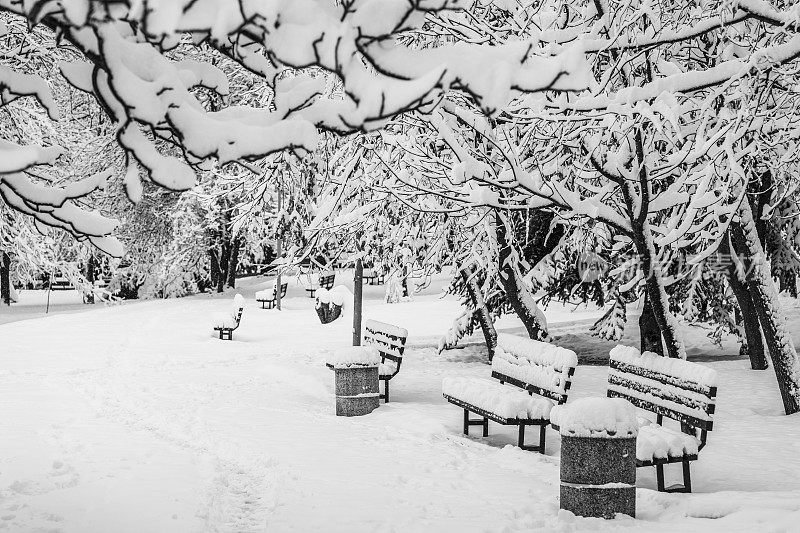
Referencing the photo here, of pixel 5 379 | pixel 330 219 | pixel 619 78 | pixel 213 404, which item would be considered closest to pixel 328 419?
pixel 213 404

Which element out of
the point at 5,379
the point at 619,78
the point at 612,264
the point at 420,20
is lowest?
the point at 5,379

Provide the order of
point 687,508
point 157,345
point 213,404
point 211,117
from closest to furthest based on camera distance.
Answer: point 211,117 < point 687,508 < point 213,404 < point 157,345

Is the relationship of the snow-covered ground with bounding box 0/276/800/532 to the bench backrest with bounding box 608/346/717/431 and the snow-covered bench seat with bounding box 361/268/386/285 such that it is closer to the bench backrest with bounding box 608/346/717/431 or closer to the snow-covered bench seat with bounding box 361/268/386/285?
the bench backrest with bounding box 608/346/717/431

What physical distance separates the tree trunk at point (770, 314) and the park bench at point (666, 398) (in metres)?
2.20

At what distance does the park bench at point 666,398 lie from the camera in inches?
246

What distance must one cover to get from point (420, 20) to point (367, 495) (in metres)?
4.15

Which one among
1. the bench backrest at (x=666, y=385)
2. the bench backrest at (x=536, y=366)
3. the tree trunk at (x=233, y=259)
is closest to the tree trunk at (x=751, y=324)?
the bench backrest at (x=536, y=366)

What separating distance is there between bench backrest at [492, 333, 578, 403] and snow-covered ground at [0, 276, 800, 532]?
65 cm

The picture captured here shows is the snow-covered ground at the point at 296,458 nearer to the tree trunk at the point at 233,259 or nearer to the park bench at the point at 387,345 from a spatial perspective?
the park bench at the point at 387,345

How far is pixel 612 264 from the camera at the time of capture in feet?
48.9

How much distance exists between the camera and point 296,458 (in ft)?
24.6

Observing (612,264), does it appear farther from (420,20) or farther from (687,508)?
(420,20)

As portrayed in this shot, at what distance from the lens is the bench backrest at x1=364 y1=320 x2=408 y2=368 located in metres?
11.1

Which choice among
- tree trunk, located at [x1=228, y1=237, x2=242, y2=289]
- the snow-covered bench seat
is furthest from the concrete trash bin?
tree trunk, located at [x1=228, y1=237, x2=242, y2=289]
